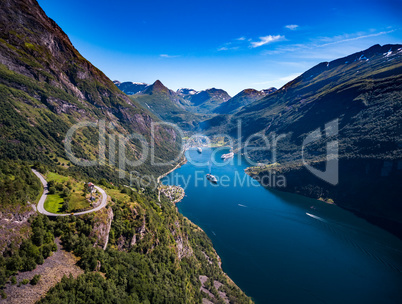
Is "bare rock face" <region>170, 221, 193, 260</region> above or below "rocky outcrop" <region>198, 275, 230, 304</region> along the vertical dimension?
above

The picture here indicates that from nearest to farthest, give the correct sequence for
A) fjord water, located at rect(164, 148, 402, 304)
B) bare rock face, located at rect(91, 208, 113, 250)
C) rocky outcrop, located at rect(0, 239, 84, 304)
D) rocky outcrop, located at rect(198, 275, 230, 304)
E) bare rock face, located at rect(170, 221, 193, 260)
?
rocky outcrop, located at rect(0, 239, 84, 304) < bare rock face, located at rect(91, 208, 113, 250) < rocky outcrop, located at rect(198, 275, 230, 304) < fjord water, located at rect(164, 148, 402, 304) < bare rock face, located at rect(170, 221, 193, 260)

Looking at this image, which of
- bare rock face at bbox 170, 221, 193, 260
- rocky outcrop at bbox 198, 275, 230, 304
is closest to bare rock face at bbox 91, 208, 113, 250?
bare rock face at bbox 170, 221, 193, 260

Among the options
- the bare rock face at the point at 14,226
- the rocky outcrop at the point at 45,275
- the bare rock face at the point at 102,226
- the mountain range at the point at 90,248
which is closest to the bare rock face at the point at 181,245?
the mountain range at the point at 90,248

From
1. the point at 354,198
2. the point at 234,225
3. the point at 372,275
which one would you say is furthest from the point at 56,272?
the point at 354,198

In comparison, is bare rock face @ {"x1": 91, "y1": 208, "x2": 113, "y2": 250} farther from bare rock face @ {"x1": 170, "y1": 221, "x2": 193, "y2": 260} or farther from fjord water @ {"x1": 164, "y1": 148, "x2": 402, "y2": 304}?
fjord water @ {"x1": 164, "y1": 148, "x2": 402, "y2": 304}

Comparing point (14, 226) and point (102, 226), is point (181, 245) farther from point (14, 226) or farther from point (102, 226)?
point (14, 226)

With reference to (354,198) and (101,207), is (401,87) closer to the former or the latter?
(354,198)
